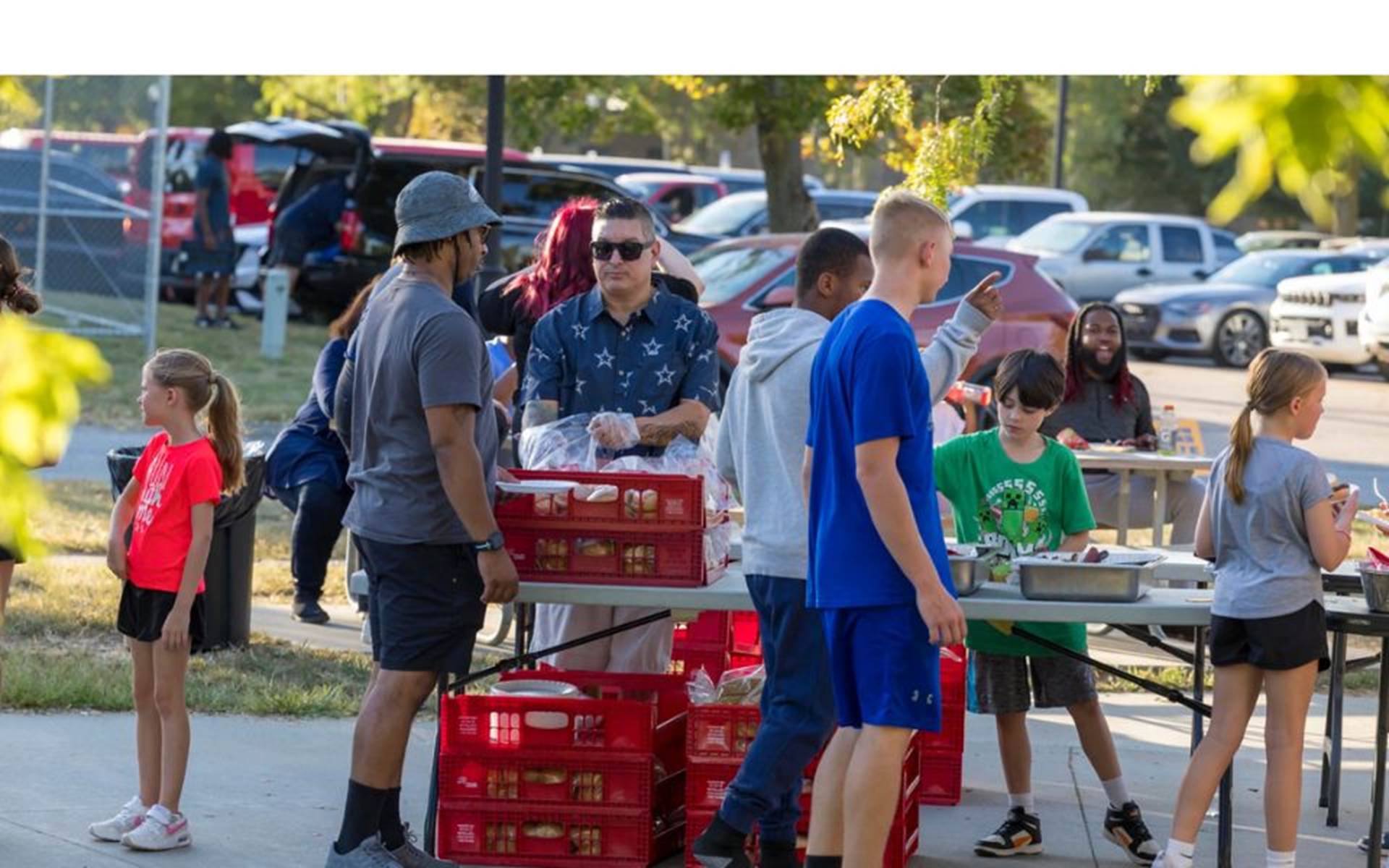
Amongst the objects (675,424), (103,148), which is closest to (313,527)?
(675,424)

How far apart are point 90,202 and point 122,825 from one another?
15.6 meters

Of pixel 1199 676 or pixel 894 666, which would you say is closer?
pixel 894 666

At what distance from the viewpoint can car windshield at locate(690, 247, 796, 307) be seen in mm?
16234

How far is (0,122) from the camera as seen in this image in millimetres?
14383

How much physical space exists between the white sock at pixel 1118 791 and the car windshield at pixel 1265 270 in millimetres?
21004

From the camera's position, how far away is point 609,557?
573 centimetres

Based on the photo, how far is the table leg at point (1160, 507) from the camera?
9781 mm

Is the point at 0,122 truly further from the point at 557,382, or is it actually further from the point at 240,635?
the point at 557,382

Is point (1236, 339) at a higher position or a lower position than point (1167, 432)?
higher

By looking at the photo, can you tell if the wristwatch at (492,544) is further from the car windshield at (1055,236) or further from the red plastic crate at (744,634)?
the car windshield at (1055,236)

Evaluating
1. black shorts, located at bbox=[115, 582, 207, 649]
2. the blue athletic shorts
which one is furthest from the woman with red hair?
the blue athletic shorts

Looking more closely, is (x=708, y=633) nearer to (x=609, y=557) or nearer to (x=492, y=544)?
(x=609, y=557)

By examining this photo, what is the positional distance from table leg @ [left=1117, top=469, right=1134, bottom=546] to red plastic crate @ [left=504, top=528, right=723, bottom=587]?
4472 millimetres

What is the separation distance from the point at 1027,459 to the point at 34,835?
3228mm
